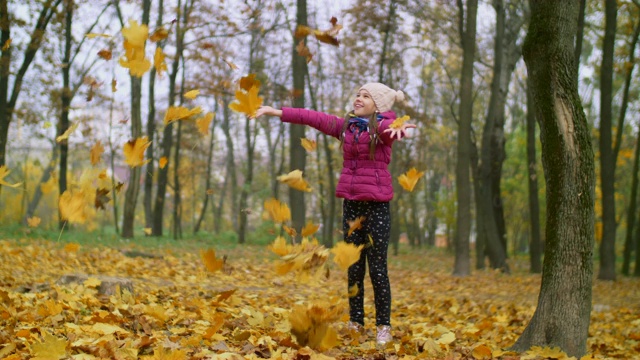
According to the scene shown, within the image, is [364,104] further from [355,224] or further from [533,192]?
[533,192]

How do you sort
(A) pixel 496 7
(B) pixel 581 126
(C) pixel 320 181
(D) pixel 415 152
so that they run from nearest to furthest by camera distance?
(B) pixel 581 126 → (A) pixel 496 7 → (D) pixel 415 152 → (C) pixel 320 181

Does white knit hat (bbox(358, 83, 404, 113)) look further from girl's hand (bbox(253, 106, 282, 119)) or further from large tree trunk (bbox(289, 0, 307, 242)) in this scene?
large tree trunk (bbox(289, 0, 307, 242))

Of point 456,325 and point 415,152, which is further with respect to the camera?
point 415,152

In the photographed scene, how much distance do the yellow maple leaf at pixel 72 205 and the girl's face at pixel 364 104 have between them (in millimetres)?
2030

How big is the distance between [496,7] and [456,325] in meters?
11.7

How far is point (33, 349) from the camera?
2.75 m

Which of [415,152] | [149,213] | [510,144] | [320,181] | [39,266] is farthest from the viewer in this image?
[510,144]

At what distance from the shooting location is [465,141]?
13008mm

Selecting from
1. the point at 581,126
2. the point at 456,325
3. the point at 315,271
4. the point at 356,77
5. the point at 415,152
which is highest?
the point at 356,77

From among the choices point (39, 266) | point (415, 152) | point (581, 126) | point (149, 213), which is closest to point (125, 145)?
point (581, 126)

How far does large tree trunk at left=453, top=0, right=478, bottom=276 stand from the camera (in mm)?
12742

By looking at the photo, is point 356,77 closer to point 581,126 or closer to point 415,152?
point 415,152

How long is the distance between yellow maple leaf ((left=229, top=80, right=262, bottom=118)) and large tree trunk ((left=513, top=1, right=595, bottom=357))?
6.43ft

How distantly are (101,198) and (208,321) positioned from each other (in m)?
1.16
